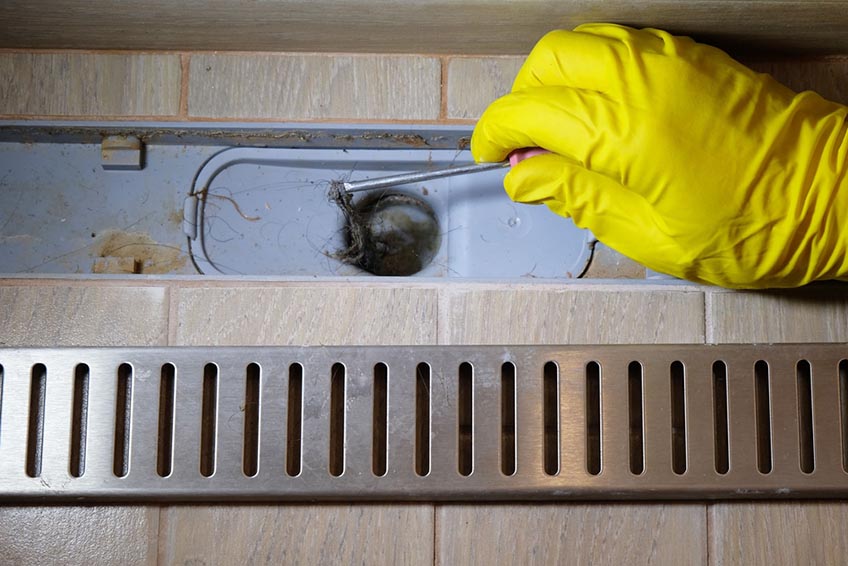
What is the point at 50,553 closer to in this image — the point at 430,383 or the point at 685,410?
the point at 430,383

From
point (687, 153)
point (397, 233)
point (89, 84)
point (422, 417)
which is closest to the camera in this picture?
point (687, 153)

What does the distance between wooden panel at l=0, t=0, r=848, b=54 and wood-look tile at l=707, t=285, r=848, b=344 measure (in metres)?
0.35

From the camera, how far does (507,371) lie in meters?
1.02

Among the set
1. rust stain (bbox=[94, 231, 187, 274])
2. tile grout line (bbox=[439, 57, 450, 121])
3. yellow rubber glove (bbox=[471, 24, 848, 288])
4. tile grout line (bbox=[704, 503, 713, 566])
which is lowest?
tile grout line (bbox=[704, 503, 713, 566])

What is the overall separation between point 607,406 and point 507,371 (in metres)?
0.13

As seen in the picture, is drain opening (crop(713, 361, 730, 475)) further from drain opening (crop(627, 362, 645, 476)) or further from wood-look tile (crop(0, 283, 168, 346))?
wood-look tile (crop(0, 283, 168, 346))

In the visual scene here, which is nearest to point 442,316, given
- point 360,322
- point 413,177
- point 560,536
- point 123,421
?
point 360,322

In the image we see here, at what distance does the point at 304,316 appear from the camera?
3.45 ft

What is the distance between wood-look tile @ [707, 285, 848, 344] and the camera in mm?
1061

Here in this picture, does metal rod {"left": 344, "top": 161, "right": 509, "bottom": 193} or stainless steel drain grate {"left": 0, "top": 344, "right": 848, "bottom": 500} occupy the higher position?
metal rod {"left": 344, "top": 161, "right": 509, "bottom": 193}

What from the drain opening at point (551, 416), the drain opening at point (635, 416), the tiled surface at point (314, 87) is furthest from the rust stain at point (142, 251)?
the drain opening at point (635, 416)

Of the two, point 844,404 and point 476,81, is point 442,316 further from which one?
point 844,404

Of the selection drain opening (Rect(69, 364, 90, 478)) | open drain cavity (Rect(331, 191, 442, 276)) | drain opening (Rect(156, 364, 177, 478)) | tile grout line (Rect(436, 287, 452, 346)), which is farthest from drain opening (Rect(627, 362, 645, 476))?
drain opening (Rect(69, 364, 90, 478))

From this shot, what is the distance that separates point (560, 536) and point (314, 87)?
26.9 inches
